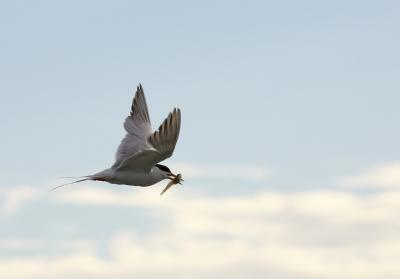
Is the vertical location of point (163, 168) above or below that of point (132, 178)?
above

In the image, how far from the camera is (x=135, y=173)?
20.3 metres

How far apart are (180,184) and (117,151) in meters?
1.84

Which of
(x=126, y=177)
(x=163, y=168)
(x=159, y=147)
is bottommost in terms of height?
(x=126, y=177)

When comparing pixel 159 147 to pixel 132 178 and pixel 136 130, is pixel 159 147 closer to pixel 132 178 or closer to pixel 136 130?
pixel 132 178

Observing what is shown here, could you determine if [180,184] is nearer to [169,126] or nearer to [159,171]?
[159,171]

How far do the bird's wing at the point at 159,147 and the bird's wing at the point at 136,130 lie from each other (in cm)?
42

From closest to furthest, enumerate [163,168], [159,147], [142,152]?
[159,147]
[142,152]
[163,168]

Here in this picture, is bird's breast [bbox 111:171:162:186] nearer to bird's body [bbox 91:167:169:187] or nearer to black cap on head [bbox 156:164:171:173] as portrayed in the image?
bird's body [bbox 91:167:169:187]

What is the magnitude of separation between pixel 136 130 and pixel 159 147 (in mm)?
3665

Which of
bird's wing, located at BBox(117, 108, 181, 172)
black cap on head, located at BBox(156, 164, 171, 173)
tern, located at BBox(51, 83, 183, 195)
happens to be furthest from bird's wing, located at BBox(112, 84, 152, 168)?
black cap on head, located at BBox(156, 164, 171, 173)

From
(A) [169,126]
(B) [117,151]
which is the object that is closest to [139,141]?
(B) [117,151]

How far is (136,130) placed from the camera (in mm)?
22516

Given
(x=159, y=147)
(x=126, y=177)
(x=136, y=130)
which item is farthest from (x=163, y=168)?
(x=159, y=147)

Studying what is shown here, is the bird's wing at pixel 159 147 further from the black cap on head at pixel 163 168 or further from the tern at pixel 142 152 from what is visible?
the black cap on head at pixel 163 168
